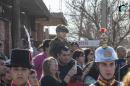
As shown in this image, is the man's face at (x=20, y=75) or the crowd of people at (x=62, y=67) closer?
the man's face at (x=20, y=75)

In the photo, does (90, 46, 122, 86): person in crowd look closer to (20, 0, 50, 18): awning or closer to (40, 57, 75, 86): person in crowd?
(40, 57, 75, 86): person in crowd

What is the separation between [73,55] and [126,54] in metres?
1.23

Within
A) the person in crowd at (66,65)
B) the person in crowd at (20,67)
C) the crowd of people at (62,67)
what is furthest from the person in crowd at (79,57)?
the person in crowd at (20,67)

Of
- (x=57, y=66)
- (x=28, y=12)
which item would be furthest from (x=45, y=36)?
(x=57, y=66)

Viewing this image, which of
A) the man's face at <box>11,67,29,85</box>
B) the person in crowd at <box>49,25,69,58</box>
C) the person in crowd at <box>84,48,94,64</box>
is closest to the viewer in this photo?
the man's face at <box>11,67,29,85</box>

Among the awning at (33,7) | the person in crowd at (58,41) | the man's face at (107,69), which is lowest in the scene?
the man's face at (107,69)

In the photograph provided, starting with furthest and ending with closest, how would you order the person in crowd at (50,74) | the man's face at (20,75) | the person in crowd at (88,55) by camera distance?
1. the person in crowd at (88,55)
2. the person in crowd at (50,74)
3. the man's face at (20,75)

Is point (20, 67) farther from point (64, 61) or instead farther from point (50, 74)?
point (64, 61)

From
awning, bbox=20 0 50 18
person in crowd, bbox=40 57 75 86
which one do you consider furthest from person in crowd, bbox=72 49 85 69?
awning, bbox=20 0 50 18

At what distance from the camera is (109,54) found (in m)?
6.32

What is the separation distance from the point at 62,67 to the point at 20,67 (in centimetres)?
262

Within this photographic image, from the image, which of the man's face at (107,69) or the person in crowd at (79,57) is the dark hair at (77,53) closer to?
the person in crowd at (79,57)

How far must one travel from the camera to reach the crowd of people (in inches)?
244

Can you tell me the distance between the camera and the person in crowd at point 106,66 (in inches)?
244
